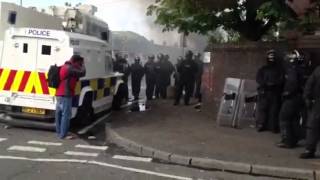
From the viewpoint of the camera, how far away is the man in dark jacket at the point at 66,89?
447 inches

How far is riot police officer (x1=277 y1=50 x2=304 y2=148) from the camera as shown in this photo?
34.2 ft

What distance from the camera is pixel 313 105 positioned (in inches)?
377

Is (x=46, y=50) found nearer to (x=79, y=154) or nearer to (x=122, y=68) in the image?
(x=79, y=154)

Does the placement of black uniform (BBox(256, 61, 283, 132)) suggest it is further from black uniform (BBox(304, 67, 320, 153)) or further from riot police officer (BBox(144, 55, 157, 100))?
riot police officer (BBox(144, 55, 157, 100))

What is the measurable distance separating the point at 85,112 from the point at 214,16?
12.5 ft

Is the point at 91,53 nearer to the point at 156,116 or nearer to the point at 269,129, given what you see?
the point at 156,116

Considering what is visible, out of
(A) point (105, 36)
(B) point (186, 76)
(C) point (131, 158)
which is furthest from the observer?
(B) point (186, 76)

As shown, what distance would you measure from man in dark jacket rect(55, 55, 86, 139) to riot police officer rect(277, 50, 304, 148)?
3912mm

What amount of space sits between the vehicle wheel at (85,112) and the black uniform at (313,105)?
516 cm

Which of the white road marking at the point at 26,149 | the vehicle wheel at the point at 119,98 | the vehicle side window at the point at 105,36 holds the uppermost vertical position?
the vehicle side window at the point at 105,36

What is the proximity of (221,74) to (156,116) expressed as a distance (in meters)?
1.92

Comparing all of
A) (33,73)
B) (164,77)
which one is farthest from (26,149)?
(164,77)

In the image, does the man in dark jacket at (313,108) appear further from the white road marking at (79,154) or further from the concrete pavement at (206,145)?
the white road marking at (79,154)

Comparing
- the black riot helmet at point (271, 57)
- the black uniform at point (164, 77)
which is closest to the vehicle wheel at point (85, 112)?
the black riot helmet at point (271, 57)
